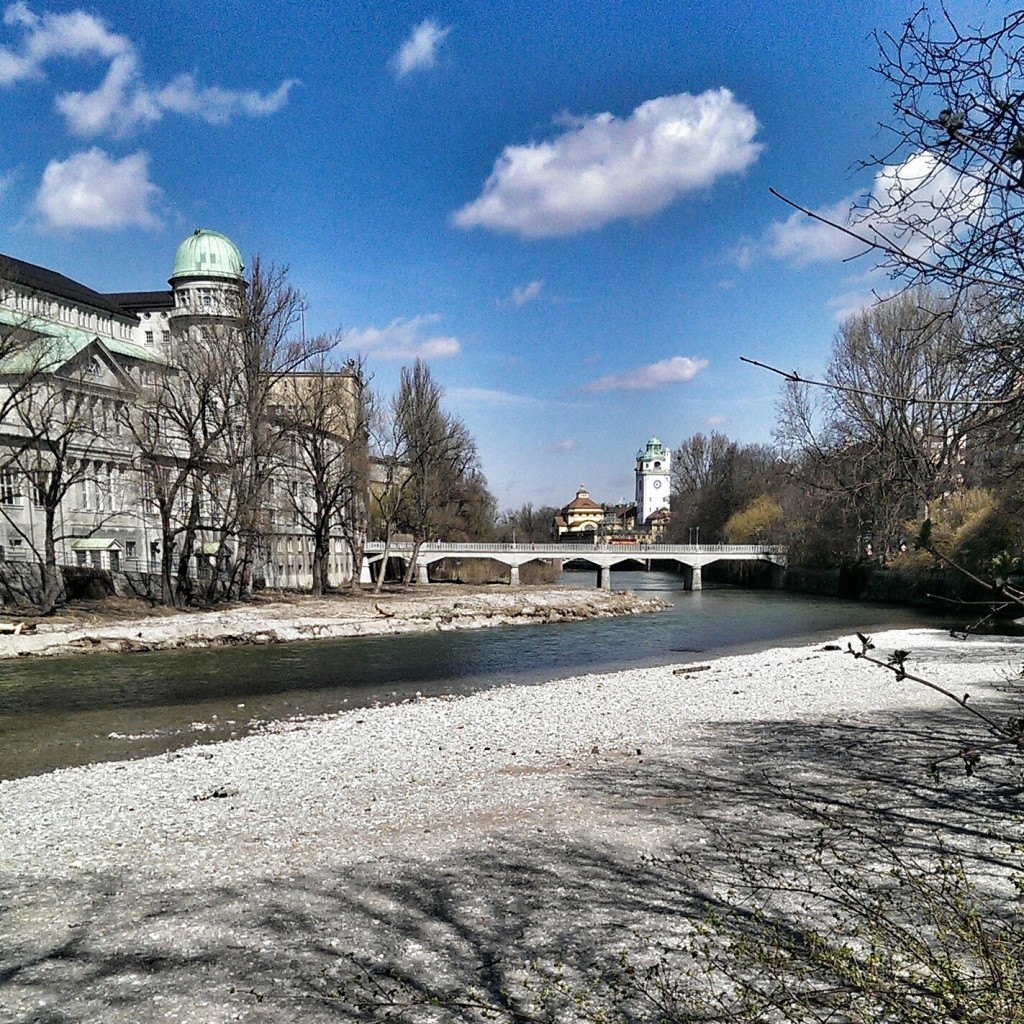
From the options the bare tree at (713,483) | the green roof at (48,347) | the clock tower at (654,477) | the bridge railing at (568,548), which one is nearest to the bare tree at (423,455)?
the bridge railing at (568,548)

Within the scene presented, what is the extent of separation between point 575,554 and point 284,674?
4053cm

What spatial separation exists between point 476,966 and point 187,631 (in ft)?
79.7

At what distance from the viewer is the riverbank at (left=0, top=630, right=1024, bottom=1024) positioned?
5.10 m

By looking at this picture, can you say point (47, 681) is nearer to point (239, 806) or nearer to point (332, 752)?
point (332, 752)

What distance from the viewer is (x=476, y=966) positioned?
4938 millimetres

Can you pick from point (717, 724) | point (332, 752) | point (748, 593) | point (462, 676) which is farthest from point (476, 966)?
point (748, 593)

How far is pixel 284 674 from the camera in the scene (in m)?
21.0

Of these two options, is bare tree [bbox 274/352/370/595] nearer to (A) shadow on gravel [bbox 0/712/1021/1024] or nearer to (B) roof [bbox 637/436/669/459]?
(A) shadow on gravel [bbox 0/712/1021/1024]

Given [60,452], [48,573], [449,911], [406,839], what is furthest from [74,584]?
[449,911]

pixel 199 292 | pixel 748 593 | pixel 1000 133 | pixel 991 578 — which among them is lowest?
pixel 748 593

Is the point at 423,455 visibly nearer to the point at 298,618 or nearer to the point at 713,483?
the point at 298,618

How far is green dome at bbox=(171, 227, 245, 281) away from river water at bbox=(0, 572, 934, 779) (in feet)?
121

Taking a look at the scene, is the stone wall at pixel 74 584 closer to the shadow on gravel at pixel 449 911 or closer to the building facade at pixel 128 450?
the building facade at pixel 128 450

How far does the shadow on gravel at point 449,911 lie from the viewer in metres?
4.80
